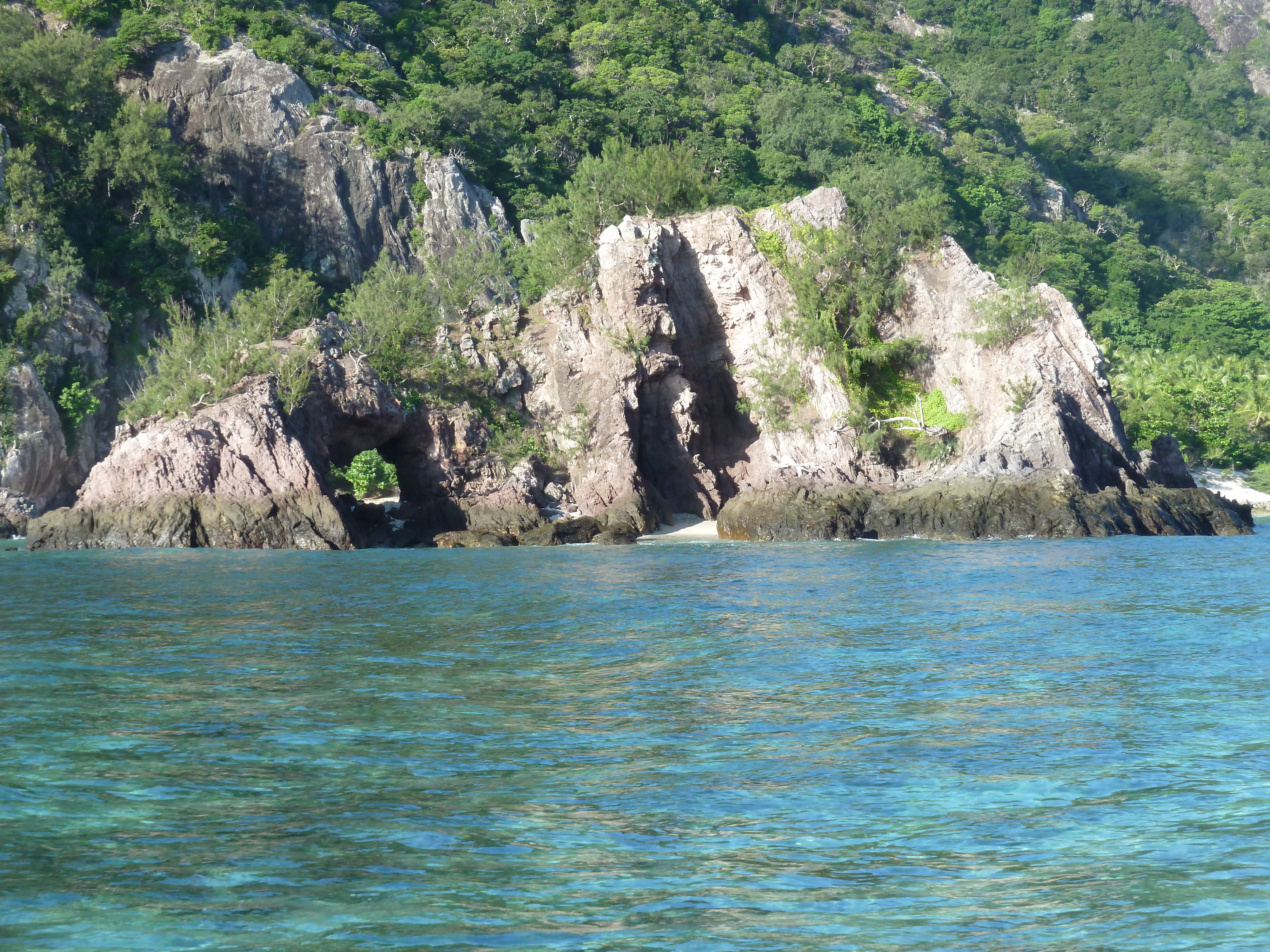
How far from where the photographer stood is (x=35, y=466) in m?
44.2

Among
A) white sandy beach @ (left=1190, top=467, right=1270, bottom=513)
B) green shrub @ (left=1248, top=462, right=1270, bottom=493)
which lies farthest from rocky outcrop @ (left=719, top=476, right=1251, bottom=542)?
green shrub @ (left=1248, top=462, right=1270, bottom=493)

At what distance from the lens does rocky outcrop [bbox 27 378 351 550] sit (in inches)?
1340

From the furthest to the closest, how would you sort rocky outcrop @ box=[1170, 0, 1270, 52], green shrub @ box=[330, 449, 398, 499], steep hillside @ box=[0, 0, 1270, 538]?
rocky outcrop @ box=[1170, 0, 1270, 52], green shrub @ box=[330, 449, 398, 499], steep hillside @ box=[0, 0, 1270, 538]

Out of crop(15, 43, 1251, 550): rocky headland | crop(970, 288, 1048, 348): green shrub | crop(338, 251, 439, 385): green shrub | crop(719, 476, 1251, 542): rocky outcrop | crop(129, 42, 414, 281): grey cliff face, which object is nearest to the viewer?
crop(15, 43, 1251, 550): rocky headland

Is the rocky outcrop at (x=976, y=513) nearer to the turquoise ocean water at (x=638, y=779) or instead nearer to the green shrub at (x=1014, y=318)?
the green shrub at (x=1014, y=318)

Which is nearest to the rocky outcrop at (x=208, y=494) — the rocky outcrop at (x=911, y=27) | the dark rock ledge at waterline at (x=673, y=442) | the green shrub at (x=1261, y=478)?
the dark rock ledge at waterline at (x=673, y=442)

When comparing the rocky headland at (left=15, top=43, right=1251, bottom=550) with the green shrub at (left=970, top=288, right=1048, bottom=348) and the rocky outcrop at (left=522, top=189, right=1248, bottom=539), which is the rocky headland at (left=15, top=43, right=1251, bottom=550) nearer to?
the rocky outcrop at (left=522, top=189, right=1248, bottom=539)

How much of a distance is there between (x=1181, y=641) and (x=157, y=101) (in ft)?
195

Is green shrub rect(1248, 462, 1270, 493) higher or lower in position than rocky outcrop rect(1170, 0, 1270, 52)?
lower

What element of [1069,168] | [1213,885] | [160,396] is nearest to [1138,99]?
[1069,168]

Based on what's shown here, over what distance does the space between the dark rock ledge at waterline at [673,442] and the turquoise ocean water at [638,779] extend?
16.8 metres

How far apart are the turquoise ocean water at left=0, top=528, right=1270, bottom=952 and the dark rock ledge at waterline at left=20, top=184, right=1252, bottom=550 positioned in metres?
16.8

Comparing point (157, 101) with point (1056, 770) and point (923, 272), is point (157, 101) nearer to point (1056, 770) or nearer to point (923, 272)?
point (923, 272)

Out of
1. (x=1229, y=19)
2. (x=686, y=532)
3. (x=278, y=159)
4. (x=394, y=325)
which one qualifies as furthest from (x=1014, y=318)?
(x=1229, y=19)
